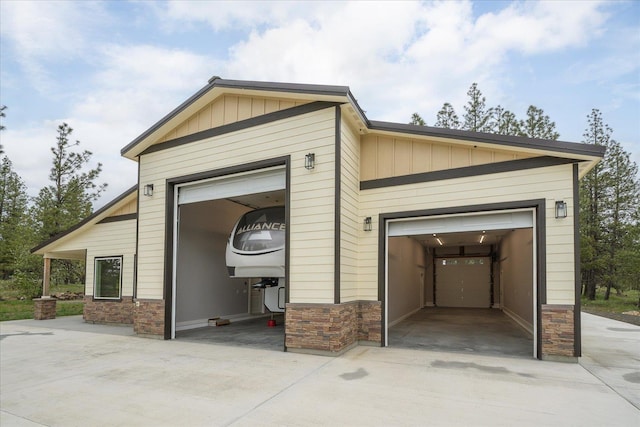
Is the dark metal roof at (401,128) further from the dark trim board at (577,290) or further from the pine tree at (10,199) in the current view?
the pine tree at (10,199)

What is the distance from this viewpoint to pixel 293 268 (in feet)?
23.9

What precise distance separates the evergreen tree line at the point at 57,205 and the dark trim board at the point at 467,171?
2086cm

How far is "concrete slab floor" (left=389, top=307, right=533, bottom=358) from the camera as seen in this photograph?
7496mm

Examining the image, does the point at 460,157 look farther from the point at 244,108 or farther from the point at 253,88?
the point at 244,108

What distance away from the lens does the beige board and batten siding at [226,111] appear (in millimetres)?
8039

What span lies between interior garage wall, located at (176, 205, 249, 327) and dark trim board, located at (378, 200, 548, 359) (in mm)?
5525

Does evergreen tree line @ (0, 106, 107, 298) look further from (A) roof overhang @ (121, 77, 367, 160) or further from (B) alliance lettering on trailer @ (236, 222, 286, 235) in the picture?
(B) alliance lettering on trailer @ (236, 222, 286, 235)

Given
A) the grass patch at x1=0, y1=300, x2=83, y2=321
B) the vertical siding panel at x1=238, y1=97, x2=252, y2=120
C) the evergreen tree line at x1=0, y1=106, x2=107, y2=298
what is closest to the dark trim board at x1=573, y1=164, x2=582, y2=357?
the vertical siding panel at x1=238, y1=97, x2=252, y2=120

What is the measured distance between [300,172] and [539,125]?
1730 centimetres

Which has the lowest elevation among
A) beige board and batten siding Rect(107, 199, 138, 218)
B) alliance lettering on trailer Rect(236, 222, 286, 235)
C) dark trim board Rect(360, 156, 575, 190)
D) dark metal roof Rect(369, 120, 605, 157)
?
alliance lettering on trailer Rect(236, 222, 286, 235)

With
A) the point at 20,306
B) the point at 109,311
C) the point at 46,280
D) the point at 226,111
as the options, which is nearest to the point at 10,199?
the point at 20,306

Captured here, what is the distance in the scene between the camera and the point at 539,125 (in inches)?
778

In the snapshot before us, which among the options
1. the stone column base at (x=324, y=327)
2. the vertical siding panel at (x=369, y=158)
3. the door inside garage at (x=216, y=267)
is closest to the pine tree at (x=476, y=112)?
the door inside garage at (x=216, y=267)

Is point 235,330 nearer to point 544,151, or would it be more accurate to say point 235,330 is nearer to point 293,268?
point 293,268
